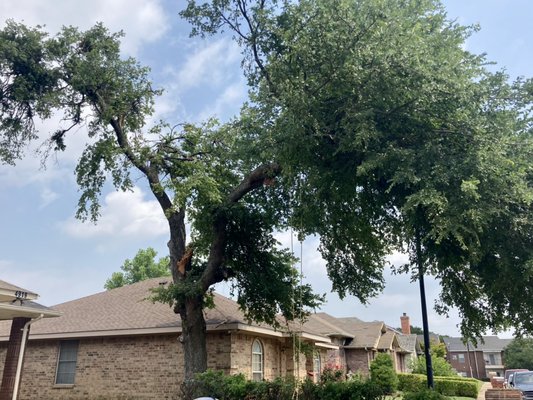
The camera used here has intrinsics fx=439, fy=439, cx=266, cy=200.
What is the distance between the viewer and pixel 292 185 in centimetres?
1287

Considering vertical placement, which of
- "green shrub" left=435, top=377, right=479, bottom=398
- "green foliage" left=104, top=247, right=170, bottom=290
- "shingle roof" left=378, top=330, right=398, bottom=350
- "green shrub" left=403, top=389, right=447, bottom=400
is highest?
"green foliage" left=104, top=247, right=170, bottom=290

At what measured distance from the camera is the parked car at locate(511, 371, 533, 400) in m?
20.0

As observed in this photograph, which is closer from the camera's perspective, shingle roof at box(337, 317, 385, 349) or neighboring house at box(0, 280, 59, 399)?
neighboring house at box(0, 280, 59, 399)

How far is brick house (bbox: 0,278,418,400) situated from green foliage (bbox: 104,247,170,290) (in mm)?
25700

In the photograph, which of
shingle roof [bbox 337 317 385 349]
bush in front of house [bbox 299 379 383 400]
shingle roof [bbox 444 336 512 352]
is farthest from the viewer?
shingle roof [bbox 444 336 512 352]

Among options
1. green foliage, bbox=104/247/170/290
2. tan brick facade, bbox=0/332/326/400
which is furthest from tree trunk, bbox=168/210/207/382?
green foliage, bbox=104/247/170/290

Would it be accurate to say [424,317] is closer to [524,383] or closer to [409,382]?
[524,383]

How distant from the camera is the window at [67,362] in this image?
17.7 meters

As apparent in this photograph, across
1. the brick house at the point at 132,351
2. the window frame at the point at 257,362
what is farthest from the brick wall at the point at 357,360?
the window frame at the point at 257,362

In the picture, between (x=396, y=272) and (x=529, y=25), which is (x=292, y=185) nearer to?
(x=396, y=272)

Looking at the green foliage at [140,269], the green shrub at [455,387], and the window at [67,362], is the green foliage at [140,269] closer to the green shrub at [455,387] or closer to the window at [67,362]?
the window at [67,362]

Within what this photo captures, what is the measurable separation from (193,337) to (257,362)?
4883 millimetres

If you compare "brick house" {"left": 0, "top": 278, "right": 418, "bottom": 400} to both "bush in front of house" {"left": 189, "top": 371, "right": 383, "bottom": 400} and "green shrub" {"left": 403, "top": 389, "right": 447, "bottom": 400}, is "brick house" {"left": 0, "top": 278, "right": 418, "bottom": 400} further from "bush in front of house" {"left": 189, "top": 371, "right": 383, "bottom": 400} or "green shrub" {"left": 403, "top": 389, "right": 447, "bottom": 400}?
"green shrub" {"left": 403, "top": 389, "right": 447, "bottom": 400}

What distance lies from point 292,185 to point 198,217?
378 centimetres
